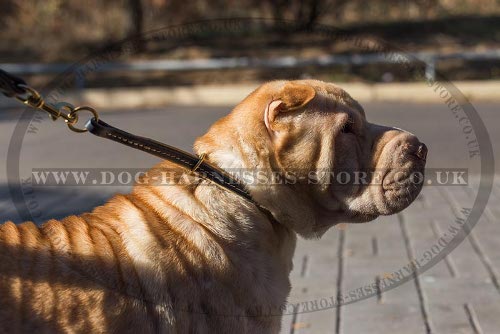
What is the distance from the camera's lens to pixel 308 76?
15430mm

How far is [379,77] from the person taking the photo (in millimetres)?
16359

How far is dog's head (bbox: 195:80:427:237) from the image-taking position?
3047 millimetres

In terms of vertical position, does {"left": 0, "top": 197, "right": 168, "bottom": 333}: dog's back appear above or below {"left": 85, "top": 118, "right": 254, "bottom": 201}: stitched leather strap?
below

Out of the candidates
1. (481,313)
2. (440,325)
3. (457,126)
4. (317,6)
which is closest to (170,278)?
(440,325)

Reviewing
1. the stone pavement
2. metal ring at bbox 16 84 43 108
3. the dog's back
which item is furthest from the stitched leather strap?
the stone pavement

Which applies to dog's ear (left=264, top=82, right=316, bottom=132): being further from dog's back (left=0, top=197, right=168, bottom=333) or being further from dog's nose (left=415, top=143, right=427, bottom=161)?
dog's back (left=0, top=197, right=168, bottom=333)

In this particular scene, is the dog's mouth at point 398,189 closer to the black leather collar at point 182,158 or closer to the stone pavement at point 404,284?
the black leather collar at point 182,158

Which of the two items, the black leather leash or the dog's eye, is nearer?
the black leather leash

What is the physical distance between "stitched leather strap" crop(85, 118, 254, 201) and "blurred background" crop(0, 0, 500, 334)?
1950 millimetres

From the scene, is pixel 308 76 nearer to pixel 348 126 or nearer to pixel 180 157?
pixel 348 126

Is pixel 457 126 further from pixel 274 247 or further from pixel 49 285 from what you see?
pixel 49 285

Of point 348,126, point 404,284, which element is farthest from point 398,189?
point 404,284

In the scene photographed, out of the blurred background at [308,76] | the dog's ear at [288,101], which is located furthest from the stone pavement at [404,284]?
the dog's ear at [288,101]

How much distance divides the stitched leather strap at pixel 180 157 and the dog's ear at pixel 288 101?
0.89 ft
